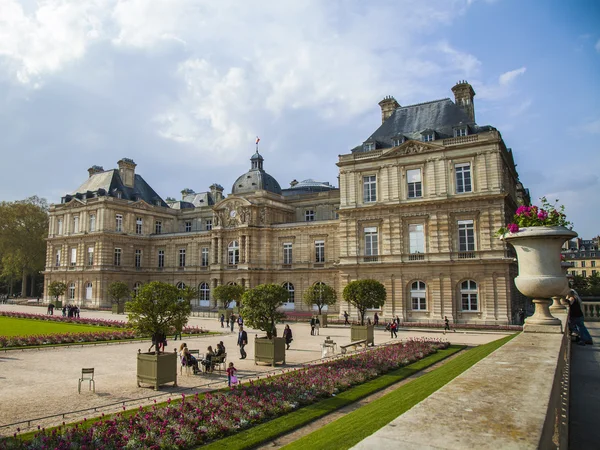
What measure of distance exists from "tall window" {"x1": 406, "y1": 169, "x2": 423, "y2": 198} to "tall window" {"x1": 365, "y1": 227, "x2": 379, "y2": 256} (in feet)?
14.1

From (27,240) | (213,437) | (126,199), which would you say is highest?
(126,199)

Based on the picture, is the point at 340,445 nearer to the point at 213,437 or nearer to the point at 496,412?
the point at 213,437

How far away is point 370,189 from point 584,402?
113 ft

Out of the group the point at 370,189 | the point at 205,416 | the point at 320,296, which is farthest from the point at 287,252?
the point at 205,416

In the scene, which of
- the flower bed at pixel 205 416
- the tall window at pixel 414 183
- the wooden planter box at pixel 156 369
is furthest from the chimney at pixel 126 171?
the flower bed at pixel 205 416

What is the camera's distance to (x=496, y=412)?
11.4 ft

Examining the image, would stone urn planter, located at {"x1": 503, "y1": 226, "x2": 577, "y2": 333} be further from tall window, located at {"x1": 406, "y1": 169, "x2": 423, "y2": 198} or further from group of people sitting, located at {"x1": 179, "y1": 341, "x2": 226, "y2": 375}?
tall window, located at {"x1": 406, "y1": 169, "x2": 423, "y2": 198}

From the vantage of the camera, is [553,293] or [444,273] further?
[444,273]

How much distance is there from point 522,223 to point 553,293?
1961 mm

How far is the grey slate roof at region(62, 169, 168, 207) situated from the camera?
6500cm

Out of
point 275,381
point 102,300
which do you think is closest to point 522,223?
point 275,381

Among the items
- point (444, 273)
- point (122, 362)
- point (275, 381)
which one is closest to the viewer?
point (275, 381)

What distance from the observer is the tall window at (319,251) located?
51.1 metres

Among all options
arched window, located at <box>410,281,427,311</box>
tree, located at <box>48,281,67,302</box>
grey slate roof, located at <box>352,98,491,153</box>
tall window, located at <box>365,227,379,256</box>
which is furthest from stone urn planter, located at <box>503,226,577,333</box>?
tree, located at <box>48,281,67,302</box>
